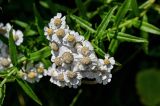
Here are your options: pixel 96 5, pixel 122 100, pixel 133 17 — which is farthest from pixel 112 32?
pixel 122 100

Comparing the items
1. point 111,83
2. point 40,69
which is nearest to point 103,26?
point 40,69

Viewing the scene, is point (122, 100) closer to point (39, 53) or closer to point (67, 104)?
point (67, 104)

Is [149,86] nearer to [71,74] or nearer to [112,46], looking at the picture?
[112,46]

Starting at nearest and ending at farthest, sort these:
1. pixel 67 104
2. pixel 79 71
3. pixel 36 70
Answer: pixel 79 71
pixel 36 70
pixel 67 104

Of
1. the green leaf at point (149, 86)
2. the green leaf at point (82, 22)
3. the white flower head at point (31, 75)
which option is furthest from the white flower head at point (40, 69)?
the green leaf at point (149, 86)

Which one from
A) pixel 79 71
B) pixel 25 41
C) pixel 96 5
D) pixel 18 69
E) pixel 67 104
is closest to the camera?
pixel 79 71

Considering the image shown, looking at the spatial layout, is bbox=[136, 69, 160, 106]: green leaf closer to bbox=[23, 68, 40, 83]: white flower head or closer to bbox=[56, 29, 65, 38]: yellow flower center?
bbox=[23, 68, 40, 83]: white flower head
